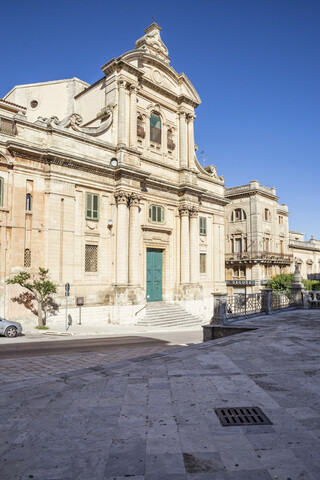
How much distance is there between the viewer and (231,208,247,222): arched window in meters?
47.2

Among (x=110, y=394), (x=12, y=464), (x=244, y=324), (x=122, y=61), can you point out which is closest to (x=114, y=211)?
(x=122, y=61)

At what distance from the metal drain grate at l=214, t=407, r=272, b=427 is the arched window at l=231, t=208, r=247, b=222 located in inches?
1694

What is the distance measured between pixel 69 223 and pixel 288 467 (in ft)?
63.4

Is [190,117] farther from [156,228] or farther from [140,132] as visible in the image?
[156,228]

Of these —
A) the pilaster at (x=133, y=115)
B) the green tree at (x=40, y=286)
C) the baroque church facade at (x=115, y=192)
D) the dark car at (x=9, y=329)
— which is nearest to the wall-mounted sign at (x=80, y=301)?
the baroque church facade at (x=115, y=192)

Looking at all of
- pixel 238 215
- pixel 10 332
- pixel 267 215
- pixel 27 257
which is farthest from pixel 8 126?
pixel 267 215

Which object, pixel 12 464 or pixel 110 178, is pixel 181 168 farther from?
pixel 12 464

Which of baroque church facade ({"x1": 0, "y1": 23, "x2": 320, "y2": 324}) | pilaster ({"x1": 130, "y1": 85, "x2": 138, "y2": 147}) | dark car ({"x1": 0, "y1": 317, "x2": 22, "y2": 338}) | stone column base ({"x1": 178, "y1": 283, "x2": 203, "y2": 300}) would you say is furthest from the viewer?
stone column base ({"x1": 178, "y1": 283, "x2": 203, "y2": 300})

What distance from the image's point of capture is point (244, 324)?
15.4 metres

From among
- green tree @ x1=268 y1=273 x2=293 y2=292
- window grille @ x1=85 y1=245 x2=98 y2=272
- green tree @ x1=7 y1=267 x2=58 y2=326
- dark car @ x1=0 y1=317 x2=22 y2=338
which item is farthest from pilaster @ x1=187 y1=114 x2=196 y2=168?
green tree @ x1=268 y1=273 x2=293 y2=292

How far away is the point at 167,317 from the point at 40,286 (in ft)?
31.5

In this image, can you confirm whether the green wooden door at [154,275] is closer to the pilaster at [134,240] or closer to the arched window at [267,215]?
the pilaster at [134,240]

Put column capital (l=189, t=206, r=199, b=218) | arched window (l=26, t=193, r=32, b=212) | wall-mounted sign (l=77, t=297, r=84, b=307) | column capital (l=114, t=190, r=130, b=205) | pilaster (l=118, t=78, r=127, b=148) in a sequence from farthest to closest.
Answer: column capital (l=189, t=206, r=199, b=218) → pilaster (l=118, t=78, r=127, b=148) → column capital (l=114, t=190, r=130, b=205) → wall-mounted sign (l=77, t=297, r=84, b=307) → arched window (l=26, t=193, r=32, b=212)

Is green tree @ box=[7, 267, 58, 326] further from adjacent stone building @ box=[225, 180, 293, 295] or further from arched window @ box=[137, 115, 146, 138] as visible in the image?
adjacent stone building @ box=[225, 180, 293, 295]
